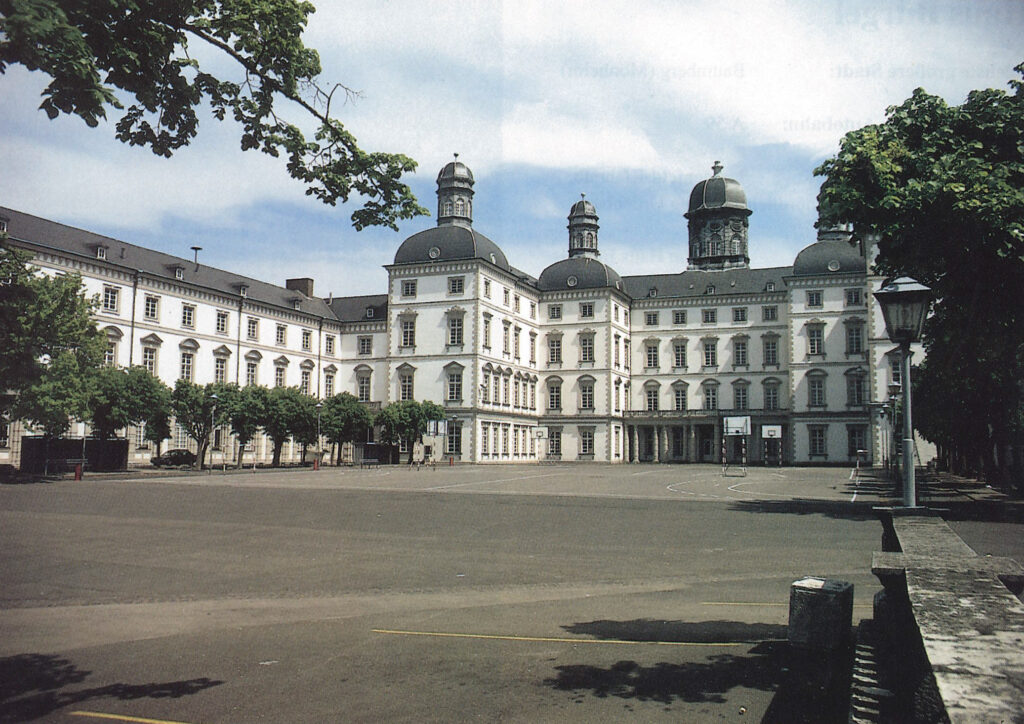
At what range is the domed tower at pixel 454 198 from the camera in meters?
78.7

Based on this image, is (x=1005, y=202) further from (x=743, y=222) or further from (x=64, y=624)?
(x=743, y=222)

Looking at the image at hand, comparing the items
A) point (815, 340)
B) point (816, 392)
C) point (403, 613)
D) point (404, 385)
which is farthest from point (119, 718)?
point (815, 340)

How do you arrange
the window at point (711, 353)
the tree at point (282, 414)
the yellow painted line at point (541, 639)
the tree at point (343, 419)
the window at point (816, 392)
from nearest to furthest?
the yellow painted line at point (541, 639)
the tree at point (282, 414)
the tree at point (343, 419)
the window at point (816, 392)
the window at point (711, 353)

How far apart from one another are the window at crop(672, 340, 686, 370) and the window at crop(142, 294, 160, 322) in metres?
50.4

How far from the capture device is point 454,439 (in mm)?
72375

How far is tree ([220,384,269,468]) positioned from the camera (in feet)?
181

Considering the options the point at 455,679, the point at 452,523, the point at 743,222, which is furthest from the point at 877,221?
the point at 743,222

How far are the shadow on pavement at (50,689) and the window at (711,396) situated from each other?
8097 centimetres

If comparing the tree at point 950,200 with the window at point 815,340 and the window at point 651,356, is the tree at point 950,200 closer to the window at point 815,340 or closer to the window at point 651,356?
the window at point 815,340

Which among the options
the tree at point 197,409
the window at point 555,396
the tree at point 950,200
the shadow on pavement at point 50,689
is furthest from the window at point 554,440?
the shadow on pavement at point 50,689

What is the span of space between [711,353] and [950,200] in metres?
68.8

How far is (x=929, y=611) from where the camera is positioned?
10.9ft

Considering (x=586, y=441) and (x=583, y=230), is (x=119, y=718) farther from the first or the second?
Answer: (x=583, y=230)

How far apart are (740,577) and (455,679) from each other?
6.57 meters
